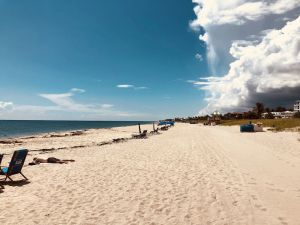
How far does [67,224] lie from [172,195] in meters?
3.15

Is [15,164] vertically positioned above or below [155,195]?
above

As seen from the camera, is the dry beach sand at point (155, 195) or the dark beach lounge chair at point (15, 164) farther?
the dark beach lounge chair at point (15, 164)

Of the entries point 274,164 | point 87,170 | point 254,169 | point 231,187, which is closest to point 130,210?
point 231,187

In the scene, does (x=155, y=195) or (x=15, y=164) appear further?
(x=15, y=164)

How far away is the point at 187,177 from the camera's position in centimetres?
1023

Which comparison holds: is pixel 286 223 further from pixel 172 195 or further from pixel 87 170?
pixel 87 170

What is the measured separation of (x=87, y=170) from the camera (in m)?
11.7

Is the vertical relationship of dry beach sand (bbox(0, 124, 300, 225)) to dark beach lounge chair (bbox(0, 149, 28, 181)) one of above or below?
below

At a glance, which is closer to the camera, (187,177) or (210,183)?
(210,183)

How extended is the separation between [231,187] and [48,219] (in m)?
5.39

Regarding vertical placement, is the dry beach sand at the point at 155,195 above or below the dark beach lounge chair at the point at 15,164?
below

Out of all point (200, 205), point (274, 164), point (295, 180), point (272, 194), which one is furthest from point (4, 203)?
point (274, 164)

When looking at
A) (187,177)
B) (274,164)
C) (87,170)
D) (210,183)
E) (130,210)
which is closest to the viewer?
(130,210)

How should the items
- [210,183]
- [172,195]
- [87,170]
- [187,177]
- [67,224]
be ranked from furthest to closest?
1. [87,170]
2. [187,177]
3. [210,183]
4. [172,195]
5. [67,224]
